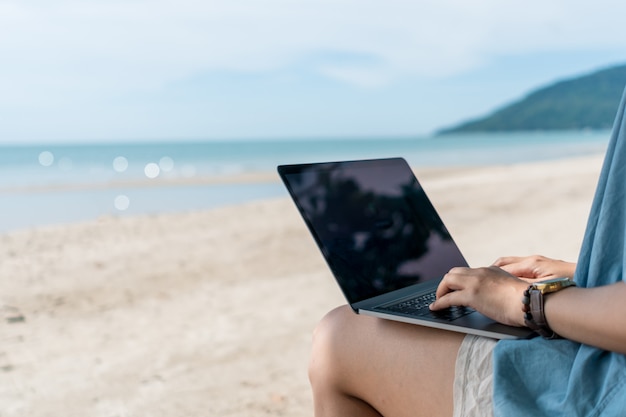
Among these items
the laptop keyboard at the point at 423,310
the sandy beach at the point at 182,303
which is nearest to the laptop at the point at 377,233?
the laptop keyboard at the point at 423,310

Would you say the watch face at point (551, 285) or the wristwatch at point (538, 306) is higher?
the watch face at point (551, 285)

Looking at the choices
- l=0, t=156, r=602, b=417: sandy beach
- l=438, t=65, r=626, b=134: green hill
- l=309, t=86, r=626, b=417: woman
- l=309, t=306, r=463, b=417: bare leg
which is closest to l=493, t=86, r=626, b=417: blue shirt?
l=309, t=86, r=626, b=417: woman

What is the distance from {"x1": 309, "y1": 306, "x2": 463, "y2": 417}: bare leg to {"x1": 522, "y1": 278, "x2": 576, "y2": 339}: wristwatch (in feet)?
0.42

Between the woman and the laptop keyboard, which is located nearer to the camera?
the woman

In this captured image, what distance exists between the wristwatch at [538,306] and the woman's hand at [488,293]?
2cm

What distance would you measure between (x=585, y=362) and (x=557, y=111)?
7404cm

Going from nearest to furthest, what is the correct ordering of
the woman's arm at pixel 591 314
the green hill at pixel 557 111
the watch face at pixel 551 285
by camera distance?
the woman's arm at pixel 591 314 < the watch face at pixel 551 285 < the green hill at pixel 557 111

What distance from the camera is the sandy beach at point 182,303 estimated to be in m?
3.12

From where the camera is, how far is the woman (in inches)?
43.6

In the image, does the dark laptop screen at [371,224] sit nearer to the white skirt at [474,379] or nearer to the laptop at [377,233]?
the laptop at [377,233]

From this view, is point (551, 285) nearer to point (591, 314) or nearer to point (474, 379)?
point (591, 314)

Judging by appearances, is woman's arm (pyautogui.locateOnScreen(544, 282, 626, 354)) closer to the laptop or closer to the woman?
the woman

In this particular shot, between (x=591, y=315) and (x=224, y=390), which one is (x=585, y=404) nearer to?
(x=591, y=315)

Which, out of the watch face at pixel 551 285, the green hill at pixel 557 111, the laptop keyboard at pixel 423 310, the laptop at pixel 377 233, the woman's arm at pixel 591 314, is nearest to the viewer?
the woman's arm at pixel 591 314
